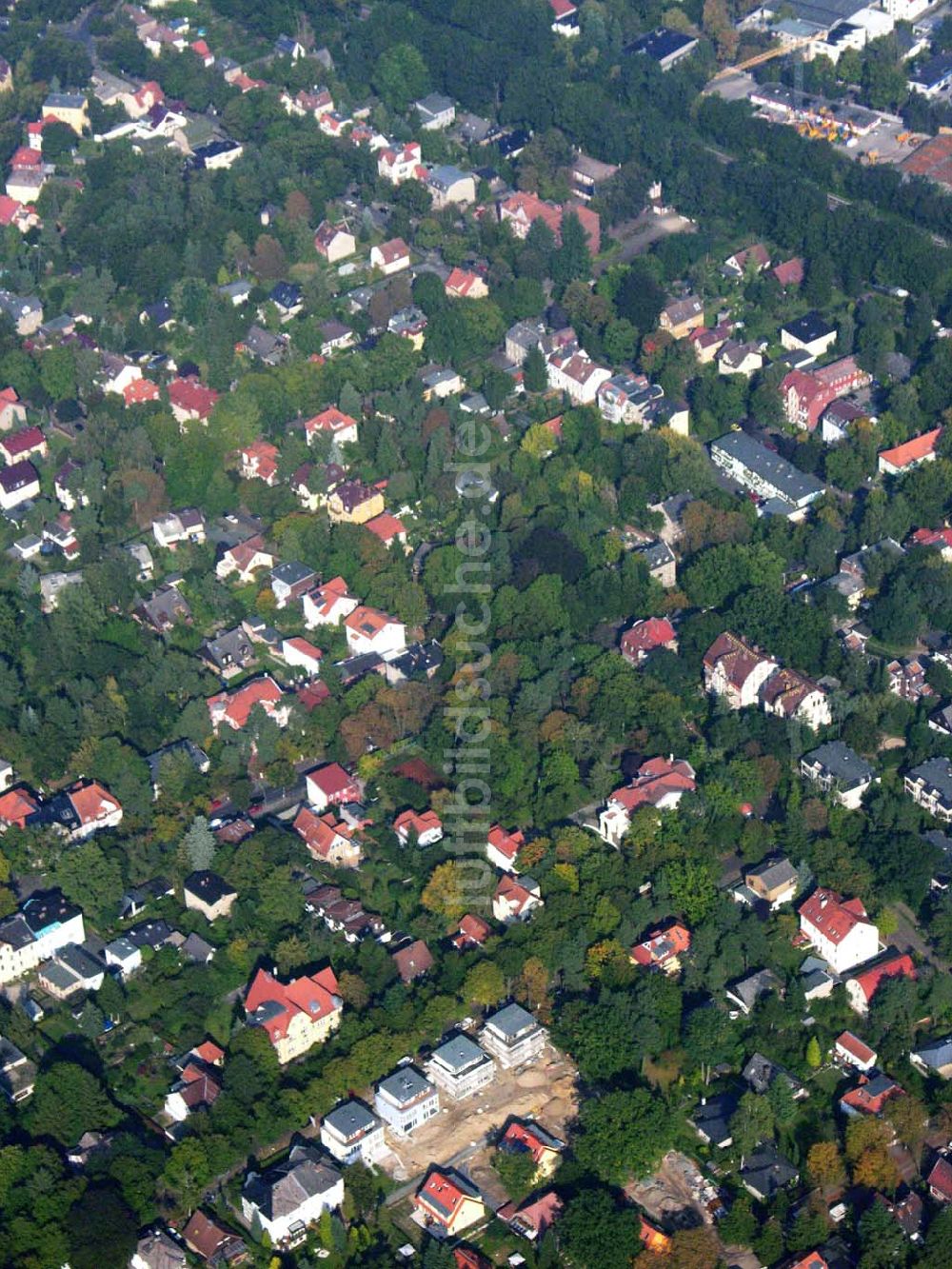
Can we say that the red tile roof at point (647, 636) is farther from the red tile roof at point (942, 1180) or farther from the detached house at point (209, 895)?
the red tile roof at point (942, 1180)

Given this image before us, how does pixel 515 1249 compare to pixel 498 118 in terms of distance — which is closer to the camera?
pixel 515 1249

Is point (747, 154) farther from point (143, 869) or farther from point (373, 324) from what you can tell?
point (143, 869)

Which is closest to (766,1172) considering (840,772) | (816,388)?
(840,772)

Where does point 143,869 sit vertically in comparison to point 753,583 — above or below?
below

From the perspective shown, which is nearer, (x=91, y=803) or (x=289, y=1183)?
(x=289, y=1183)

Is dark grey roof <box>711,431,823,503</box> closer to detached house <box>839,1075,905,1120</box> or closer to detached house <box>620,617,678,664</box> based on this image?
detached house <box>620,617,678,664</box>

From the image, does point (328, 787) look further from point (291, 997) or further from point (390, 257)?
point (390, 257)

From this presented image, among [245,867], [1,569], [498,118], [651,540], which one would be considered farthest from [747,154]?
[245,867]
